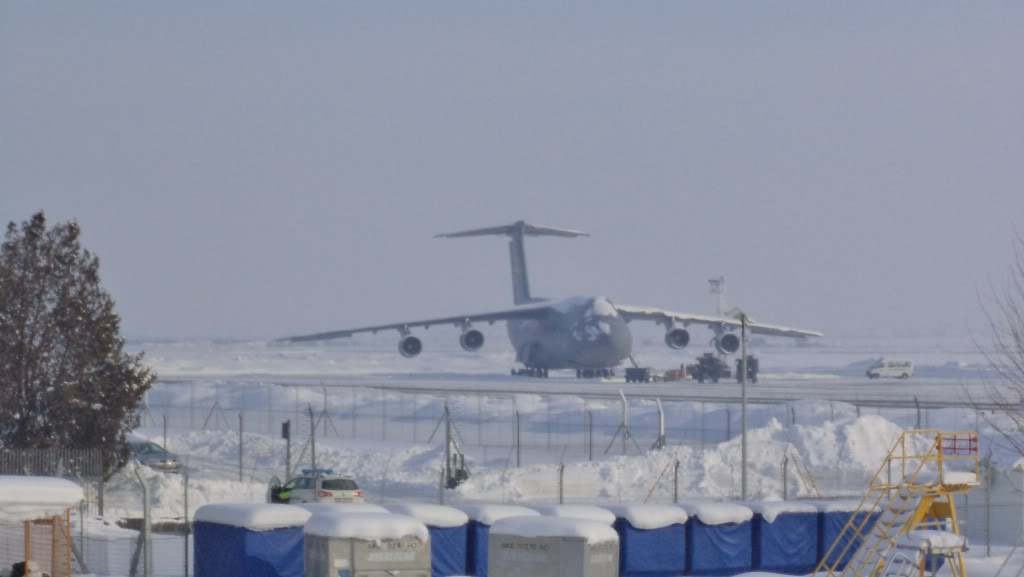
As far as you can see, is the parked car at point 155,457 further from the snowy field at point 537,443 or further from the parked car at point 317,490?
the parked car at point 317,490

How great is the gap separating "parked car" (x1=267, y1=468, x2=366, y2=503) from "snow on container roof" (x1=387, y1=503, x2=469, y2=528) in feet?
16.6

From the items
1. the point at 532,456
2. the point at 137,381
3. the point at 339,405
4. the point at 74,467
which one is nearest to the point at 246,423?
the point at 339,405

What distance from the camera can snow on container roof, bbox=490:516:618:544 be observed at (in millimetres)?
13219

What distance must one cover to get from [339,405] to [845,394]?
56.0 ft

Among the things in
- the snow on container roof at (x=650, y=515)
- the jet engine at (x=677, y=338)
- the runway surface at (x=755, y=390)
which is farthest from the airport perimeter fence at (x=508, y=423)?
the jet engine at (x=677, y=338)

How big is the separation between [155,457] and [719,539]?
559 inches

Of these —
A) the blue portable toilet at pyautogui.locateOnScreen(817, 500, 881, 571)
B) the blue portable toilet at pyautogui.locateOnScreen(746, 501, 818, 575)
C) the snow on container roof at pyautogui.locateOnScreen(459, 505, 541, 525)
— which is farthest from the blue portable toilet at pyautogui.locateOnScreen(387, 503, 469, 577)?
the blue portable toilet at pyautogui.locateOnScreen(817, 500, 881, 571)

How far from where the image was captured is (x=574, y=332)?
179 feet

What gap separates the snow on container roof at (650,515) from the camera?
17.6 meters

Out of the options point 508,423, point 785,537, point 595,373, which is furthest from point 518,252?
point 785,537

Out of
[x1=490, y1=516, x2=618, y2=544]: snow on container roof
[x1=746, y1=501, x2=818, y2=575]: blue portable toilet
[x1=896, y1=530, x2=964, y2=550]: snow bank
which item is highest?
[x1=490, y1=516, x2=618, y2=544]: snow on container roof

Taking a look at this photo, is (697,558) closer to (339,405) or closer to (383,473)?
(383,473)

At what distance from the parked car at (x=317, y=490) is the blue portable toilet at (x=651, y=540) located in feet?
17.4

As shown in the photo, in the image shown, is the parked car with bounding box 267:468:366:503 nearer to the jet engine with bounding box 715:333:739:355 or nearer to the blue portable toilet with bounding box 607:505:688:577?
the blue portable toilet with bounding box 607:505:688:577
